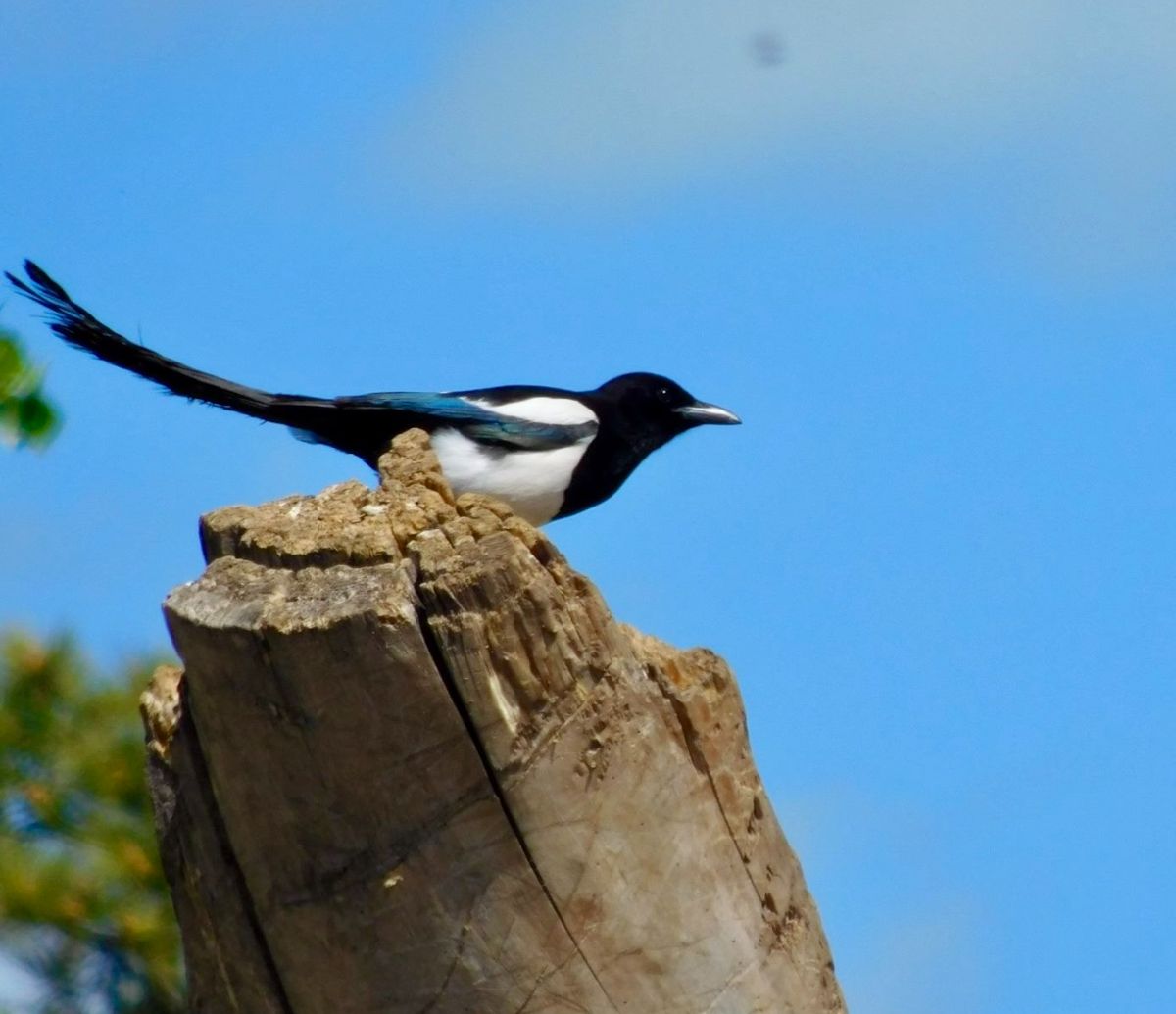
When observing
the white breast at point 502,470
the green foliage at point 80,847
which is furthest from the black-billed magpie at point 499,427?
the green foliage at point 80,847

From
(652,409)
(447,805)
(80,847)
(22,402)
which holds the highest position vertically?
(652,409)

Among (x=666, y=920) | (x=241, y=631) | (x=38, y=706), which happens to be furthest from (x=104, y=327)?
(x=666, y=920)

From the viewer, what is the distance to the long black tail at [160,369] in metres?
5.49

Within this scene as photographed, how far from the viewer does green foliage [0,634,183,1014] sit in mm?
6070

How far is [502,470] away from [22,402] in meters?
4.03

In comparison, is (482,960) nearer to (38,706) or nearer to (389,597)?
(389,597)

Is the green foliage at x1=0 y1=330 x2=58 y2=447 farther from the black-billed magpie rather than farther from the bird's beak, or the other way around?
the bird's beak

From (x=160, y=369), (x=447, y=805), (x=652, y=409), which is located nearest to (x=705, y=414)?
(x=652, y=409)

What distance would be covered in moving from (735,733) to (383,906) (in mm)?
758

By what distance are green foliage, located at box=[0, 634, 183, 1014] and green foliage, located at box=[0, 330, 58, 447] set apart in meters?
3.38

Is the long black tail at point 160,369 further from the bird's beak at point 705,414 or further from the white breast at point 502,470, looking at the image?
the bird's beak at point 705,414

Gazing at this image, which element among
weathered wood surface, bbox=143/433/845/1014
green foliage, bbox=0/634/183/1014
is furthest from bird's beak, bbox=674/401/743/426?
weathered wood surface, bbox=143/433/845/1014

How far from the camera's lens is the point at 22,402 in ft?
9.64

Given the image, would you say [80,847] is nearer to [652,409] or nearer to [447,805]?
[652,409]
